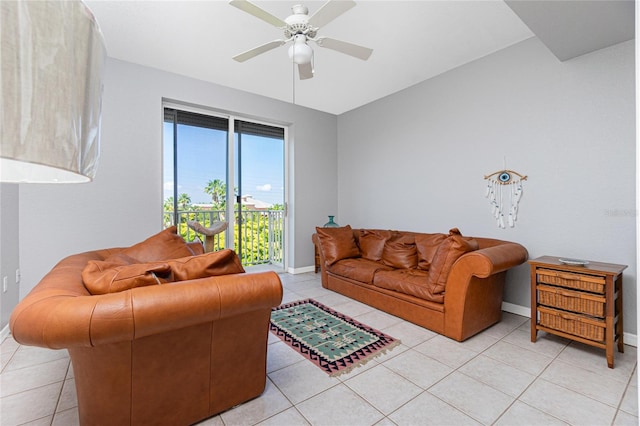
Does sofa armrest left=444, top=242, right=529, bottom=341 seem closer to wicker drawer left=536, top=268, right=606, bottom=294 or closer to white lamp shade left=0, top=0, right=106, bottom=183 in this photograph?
wicker drawer left=536, top=268, right=606, bottom=294

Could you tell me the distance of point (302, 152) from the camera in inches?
195

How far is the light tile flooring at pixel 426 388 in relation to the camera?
1571 mm

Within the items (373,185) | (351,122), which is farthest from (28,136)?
(351,122)

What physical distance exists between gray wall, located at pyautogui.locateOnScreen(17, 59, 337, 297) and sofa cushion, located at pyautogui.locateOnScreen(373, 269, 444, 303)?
2.82 meters

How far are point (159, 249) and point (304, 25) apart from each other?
1.99 m

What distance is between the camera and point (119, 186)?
133 inches

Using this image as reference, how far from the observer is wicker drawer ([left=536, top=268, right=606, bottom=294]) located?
207cm

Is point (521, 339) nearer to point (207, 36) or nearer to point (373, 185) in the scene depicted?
point (373, 185)

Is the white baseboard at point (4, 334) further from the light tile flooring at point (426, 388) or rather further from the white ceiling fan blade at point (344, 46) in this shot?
the white ceiling fan blade at point (344, 46)

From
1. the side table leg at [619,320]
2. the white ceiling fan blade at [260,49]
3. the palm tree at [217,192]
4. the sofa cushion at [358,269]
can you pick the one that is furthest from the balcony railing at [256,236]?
the side table leg at [619,320]

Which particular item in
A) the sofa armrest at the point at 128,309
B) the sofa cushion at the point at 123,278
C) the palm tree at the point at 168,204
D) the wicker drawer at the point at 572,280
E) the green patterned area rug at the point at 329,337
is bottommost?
the green patterned area rug at the point at 329,337

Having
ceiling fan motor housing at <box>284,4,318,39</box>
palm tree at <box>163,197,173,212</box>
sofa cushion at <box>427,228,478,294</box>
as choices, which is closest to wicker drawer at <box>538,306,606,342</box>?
sofa cushion at <box>427,228,478,294</box>

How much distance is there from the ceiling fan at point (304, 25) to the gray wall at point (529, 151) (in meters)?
1.80

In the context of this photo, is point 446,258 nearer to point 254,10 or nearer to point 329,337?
point 329,337
